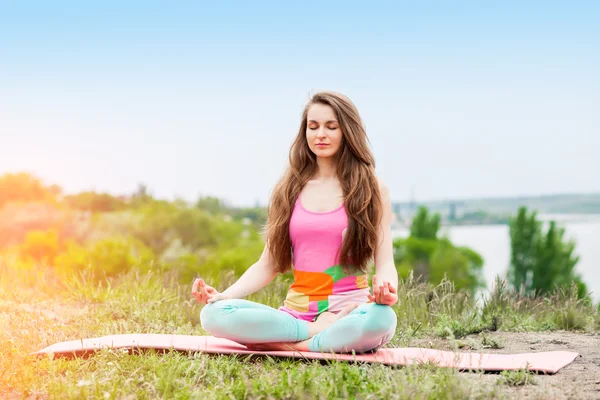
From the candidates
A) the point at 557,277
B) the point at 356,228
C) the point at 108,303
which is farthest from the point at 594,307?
the point at 557,277

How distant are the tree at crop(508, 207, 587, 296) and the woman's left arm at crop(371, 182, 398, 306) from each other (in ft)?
126

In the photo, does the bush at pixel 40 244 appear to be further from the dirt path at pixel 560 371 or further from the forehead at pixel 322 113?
the forehead at pixel 322 113

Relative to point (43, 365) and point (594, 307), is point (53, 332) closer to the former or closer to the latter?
point (43, 365)

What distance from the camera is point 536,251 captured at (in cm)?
4141

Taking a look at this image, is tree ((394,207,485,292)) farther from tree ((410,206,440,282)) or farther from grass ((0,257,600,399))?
grass ((0,257,600,399))

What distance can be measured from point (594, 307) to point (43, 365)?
510 cm

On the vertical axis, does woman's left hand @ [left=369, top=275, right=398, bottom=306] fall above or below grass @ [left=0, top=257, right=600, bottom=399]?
above

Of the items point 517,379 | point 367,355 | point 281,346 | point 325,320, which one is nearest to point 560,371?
point 517,379

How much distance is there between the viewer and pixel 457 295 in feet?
20.2

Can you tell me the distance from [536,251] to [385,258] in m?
39.8

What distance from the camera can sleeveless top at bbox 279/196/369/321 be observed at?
4.21 m

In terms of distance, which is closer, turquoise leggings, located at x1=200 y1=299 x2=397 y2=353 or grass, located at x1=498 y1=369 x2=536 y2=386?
grass, located at x1=498 y1=369 x2=536 y2=386

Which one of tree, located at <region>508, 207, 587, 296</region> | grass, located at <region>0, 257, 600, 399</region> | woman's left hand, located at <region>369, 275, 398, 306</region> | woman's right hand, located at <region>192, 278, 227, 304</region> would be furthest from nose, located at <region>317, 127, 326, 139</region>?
tree, located at <region>508, 207, 587, 296</region>

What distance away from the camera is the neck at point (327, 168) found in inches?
175
